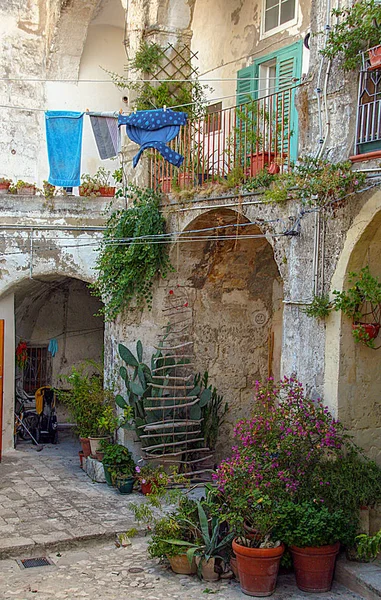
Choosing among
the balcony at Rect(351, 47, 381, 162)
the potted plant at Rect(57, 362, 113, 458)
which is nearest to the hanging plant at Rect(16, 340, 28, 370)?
the potted plant at Rect(57, 362, 113, 458)

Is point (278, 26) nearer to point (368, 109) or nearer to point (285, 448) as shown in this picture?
point (368, 109)

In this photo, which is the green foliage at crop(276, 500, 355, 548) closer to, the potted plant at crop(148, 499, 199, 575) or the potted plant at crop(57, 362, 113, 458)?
the potted plant at crop(148, 499, 199, 575)

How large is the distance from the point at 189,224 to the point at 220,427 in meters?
3.35

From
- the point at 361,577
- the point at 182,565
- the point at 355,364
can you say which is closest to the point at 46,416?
the point at 182,565

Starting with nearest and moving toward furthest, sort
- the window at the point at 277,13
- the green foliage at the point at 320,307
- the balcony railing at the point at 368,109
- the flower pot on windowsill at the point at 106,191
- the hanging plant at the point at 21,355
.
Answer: the balcony railing at the point at 368,109, the green foliage at the point at 320,307, the window at the point at 277,13, the flower pot on windowsill at the point at 106,191, the hanging plant at the point at 21,355

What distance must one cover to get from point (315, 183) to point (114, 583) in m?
4.70

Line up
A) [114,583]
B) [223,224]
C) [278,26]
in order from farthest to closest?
[278,26], [223,224], [114,583]

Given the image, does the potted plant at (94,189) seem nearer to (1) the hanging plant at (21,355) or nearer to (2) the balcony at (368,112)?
(1) the hanging plant at (21,355)

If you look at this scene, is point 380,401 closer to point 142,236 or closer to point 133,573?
point 133,573

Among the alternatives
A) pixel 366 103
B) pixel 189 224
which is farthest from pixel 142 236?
pixel 366 103

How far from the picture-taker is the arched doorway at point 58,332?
1504 centimetres

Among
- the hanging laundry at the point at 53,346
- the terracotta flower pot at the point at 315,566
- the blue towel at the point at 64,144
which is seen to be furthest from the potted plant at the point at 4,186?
the terracotta flower pot at the point at 315,566

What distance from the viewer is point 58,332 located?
50.5 feet

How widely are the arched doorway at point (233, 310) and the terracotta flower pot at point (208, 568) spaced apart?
13.6 ft
